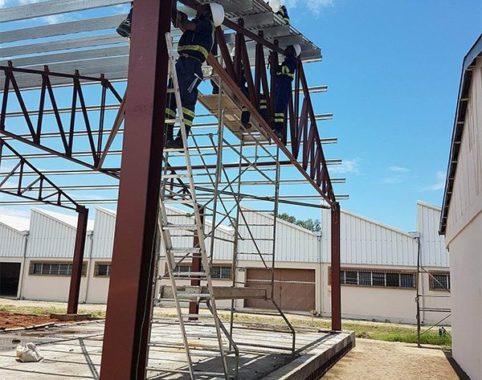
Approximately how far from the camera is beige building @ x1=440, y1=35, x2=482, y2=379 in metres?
7.53

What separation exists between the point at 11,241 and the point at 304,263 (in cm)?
2325

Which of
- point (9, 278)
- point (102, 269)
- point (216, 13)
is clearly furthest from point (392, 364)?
point (9, 278)

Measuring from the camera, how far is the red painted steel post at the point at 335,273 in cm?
1383

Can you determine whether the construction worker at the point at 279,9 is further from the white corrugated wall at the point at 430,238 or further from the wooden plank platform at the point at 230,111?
the white corrugated wall at the point at 430,238

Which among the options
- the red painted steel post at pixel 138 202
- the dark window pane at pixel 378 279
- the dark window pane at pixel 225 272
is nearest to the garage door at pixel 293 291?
the dark window pane at pixel 225 272

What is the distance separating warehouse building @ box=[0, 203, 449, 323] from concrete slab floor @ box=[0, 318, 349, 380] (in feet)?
35.0

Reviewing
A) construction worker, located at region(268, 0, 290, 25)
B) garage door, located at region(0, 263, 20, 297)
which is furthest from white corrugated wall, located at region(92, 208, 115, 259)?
construction worker, located at region(268, 0, 290, 25)

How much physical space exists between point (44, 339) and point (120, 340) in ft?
21.9

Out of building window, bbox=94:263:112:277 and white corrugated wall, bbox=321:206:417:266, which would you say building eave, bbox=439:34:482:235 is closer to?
white corrugated wall, bbox=321:206:417:266

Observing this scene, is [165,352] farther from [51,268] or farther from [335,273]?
[51,268]

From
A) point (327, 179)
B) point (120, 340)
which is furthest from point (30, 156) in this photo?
point (120, 340)

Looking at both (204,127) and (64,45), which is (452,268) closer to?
(204,127)

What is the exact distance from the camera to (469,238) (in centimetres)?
857

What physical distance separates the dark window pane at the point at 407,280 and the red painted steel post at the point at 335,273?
43.4 ft
